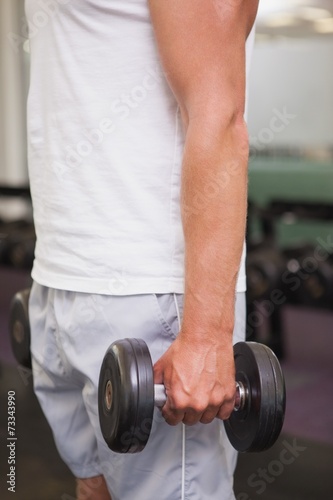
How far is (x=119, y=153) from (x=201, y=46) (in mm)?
162

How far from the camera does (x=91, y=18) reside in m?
0.86

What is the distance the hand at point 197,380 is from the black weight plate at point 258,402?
5cm

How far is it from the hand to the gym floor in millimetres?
1084

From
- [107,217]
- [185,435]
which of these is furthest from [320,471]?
[107,217]

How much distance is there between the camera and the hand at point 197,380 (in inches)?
31.2

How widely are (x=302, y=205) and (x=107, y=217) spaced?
248 centimetres

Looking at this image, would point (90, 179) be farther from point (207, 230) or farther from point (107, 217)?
point (207, 230)
